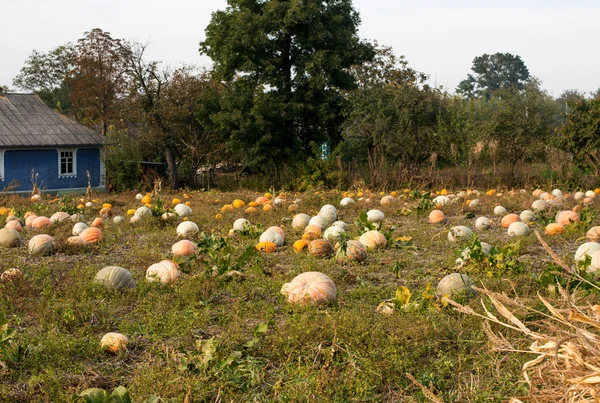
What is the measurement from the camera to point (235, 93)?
918 inches

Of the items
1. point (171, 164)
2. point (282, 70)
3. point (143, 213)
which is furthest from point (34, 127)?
point (143, 213)

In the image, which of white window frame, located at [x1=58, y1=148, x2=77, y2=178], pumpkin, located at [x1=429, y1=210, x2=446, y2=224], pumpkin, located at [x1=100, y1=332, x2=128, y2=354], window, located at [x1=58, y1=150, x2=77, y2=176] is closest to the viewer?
pumpkin, located at [x1=100, y1=332, x2=128, y2=354]

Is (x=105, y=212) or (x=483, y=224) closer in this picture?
(x=483, y=224)

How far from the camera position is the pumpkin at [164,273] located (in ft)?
22.0

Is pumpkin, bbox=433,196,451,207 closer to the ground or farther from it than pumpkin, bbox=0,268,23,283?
farther from it

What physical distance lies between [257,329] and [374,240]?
13.8ft

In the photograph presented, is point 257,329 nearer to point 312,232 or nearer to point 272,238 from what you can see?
point 272,238

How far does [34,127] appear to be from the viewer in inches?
1019

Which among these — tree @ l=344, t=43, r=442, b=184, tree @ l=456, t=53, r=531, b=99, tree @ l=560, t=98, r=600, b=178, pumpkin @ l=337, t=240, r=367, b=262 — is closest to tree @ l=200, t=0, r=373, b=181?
tree @ l=344, t=43, r=442, b=184

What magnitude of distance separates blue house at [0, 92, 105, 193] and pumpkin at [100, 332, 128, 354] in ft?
69.6

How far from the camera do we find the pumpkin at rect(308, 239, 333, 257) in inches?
320

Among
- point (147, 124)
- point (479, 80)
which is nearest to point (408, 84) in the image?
point (147, 124)

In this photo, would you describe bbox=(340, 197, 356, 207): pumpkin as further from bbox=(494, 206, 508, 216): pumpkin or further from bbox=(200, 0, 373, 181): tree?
bbox=(200, 0, 373, 181): tree

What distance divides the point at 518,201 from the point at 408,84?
401 inches
